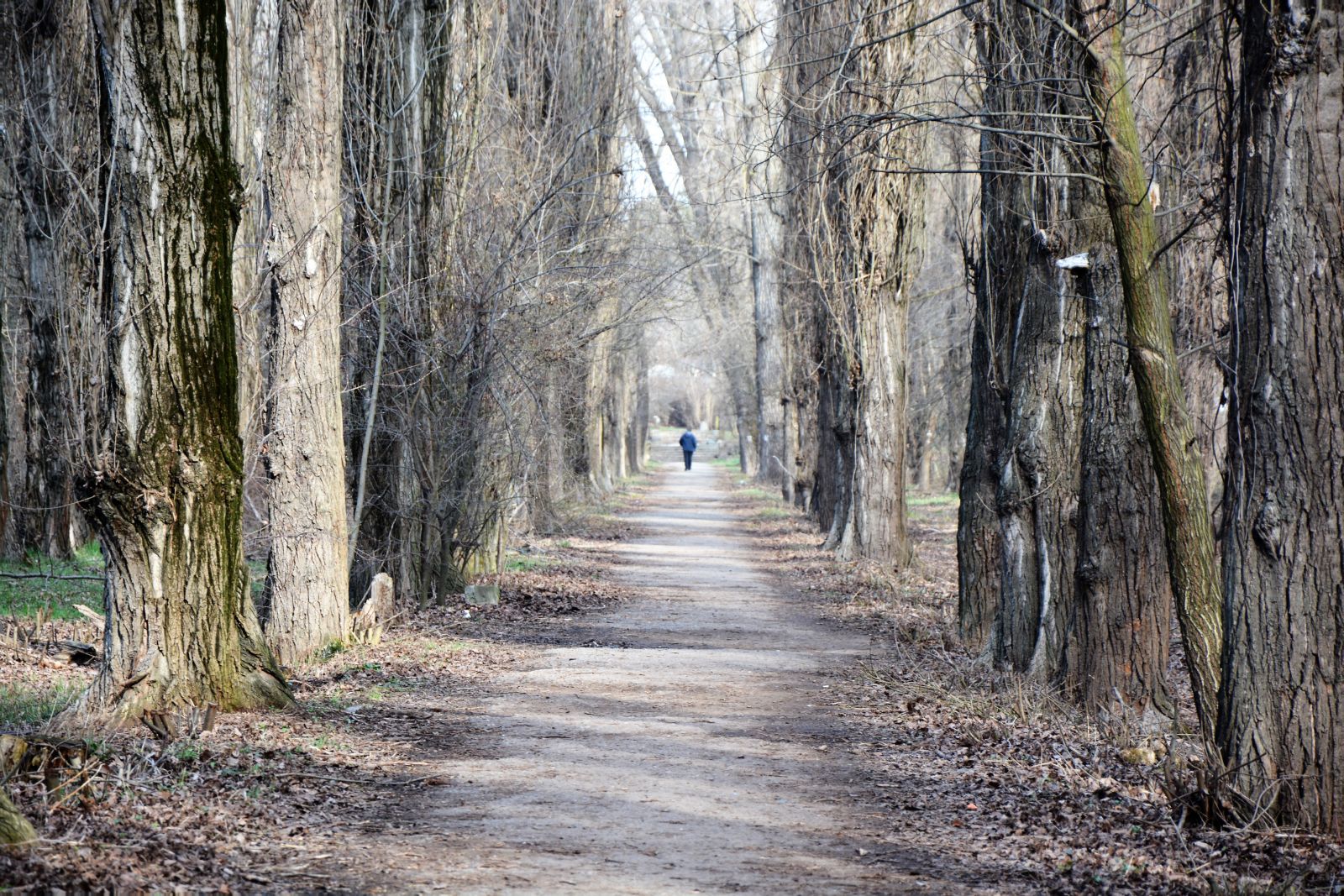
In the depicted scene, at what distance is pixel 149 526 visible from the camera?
23.5 ft

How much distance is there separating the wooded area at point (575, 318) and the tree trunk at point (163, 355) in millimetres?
20

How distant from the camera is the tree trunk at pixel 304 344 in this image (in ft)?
35.3

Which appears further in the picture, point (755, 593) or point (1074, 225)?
point (755, 593)

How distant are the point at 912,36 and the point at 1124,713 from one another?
1191cm

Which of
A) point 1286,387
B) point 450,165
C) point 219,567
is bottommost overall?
point 219,567

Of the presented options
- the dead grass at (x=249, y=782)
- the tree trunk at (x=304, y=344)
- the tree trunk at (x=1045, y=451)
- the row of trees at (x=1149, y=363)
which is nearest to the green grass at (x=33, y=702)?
the dead grass at (x=249, y=782)

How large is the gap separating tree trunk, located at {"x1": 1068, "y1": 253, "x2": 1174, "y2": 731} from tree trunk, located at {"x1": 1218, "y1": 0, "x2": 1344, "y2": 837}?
2.96 meters

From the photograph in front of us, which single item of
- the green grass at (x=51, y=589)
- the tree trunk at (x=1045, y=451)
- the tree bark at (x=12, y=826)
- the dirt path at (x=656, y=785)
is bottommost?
the dirt path at (x=656, y=785)

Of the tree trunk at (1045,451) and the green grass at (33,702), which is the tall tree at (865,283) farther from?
the green grass at (33,702)

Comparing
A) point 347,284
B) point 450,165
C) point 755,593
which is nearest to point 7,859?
point 347,284

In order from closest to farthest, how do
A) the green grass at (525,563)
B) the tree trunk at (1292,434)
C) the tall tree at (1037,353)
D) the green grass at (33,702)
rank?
the tree trunk at (1292,434) < the green grass at (33,702) < the tall tree at (1037,353) < the green grass at (525,563)

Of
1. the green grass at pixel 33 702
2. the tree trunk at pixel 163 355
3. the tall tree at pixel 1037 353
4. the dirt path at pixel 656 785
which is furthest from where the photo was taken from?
the tall tree at pixel 1037 353

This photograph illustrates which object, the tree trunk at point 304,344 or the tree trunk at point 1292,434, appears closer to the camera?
the tree trunk at point 1292,434

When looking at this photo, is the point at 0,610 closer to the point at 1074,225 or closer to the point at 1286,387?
the point at 1074,225
